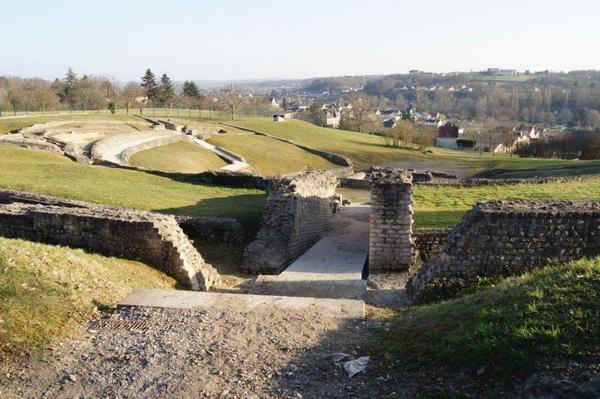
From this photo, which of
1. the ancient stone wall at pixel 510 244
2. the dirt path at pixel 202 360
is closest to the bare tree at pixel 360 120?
the ancient stone wall at pixel 510 244

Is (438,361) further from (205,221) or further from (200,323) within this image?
(205,221)

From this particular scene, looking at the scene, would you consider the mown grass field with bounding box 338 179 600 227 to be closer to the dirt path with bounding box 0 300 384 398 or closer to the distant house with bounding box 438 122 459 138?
the dirt path with bounding box 0 300 384 398

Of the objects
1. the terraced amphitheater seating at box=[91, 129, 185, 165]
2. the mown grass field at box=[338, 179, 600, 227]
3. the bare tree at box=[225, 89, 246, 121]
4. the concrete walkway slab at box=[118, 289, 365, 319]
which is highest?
the bare tree at box=[225, 89, 246, 121]

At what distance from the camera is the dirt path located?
6277 millimetres

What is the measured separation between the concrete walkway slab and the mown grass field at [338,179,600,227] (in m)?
6.53

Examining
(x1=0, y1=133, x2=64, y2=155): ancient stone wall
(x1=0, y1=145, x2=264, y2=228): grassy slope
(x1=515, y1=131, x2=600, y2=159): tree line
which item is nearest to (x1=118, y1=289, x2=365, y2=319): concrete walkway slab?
(x1=0, y1=145, x2=264, y2=228): grassy slope

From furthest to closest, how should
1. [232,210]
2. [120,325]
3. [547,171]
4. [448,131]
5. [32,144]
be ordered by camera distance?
[448,131] < [547,171] < [32,144] < [232,210] < [120,325]

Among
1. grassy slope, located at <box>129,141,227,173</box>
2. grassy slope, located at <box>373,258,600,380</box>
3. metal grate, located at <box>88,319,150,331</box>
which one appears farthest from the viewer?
grassy slope, located at <box>129,141,227,173</box>

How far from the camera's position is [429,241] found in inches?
530

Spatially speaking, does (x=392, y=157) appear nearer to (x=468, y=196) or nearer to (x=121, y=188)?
(x=468, y=196)

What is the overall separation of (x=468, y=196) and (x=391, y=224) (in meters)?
9.34

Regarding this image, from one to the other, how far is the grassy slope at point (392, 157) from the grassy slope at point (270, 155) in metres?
3.79

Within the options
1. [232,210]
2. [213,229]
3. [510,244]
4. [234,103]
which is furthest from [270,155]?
[234,103]

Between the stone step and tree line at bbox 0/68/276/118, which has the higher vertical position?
tree line at bbox 0/68/276/118
